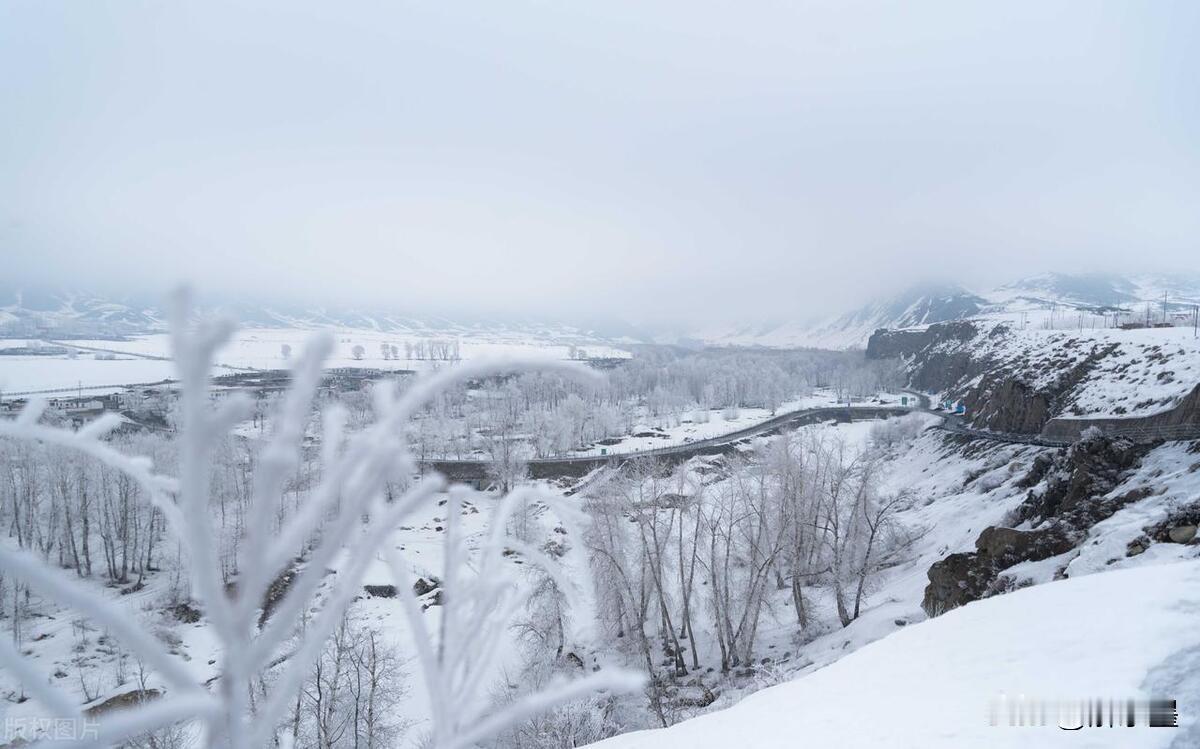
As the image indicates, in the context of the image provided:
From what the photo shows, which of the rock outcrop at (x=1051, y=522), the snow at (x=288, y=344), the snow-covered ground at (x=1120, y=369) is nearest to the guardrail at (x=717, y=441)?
the snow at (x=288, y=344)

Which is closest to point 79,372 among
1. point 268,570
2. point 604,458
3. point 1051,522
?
point 604,458

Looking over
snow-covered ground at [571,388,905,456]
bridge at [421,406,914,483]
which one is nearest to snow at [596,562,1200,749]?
bridge at [421,406,914,483]

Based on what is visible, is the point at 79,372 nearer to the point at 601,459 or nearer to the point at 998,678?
the point at 601,459

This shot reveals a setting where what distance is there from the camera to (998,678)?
483 cm

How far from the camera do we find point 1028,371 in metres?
39.2

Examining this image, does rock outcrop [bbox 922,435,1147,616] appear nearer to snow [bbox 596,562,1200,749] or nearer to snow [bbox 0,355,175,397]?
snow [bbox 596,562,1200,749]

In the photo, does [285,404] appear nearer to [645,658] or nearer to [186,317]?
[186,317]

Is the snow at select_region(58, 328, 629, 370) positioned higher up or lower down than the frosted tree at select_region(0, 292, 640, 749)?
higher up

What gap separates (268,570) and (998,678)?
20.2 feet

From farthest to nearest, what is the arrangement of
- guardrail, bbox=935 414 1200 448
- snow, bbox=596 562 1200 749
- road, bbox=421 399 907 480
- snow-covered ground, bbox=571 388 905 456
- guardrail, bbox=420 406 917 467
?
snow-covered ground, bbox=571 388 905 456
guardrail, bbox=420 406 917 467
road, bbox=421 399 907 480
guardrail, bbox=935 414 1200 448
snow, bbox=596 562 1200 749

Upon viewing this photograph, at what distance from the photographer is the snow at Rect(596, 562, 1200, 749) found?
407 cm

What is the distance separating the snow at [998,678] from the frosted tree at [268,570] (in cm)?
397

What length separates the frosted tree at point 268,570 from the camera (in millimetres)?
1318

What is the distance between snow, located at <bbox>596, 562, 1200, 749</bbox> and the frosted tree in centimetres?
397
